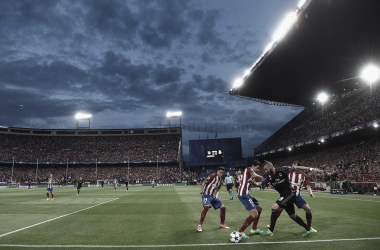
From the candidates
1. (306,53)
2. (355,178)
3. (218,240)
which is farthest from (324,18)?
(218,240)

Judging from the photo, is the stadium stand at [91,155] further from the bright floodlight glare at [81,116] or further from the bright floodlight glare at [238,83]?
the bright floodlight glare at [238,83]

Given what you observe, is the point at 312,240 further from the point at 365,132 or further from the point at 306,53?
the point at 365,132

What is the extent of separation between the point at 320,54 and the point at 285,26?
716cm

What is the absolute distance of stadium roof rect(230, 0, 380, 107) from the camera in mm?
24184

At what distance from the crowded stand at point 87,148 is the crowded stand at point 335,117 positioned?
1356 inches

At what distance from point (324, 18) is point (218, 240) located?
24841 mm

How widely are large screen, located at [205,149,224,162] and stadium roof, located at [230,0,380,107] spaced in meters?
23.8

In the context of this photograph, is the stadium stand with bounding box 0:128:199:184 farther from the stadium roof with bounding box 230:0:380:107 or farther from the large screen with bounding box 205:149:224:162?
the stadium roof with bounding box 230:0:380:107

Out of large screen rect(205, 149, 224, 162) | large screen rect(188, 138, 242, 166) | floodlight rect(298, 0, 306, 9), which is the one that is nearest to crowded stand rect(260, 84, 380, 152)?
large screen rect(188, 138, 242, 166)

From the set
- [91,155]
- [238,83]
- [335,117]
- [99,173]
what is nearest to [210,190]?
[238,83]

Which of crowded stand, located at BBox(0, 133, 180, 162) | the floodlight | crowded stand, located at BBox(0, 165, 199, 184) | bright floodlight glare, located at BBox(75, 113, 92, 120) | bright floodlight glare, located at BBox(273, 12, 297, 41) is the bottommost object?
crowded stand, located at BBox(0, 165, 199, 184)

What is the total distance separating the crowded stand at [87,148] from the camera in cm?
7700

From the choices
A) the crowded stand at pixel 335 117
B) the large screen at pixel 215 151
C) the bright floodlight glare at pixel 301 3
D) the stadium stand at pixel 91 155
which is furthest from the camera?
the stadium stand at pixel 91 155

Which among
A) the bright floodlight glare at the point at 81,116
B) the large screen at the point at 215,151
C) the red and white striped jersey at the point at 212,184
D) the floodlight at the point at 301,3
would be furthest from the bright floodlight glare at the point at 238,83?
the bright floodlight glare at the point at 81,116
